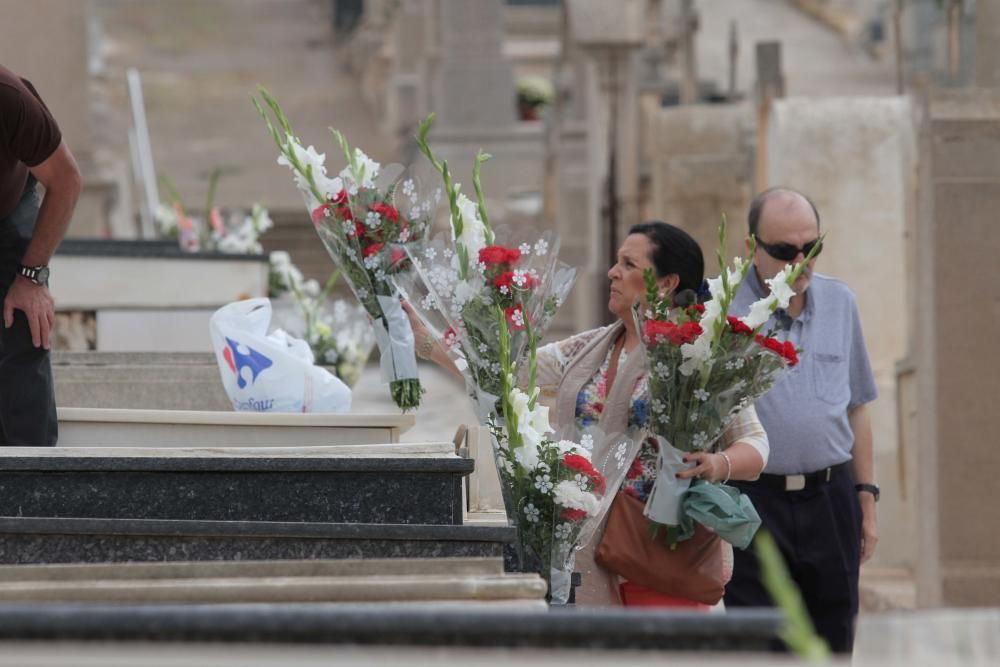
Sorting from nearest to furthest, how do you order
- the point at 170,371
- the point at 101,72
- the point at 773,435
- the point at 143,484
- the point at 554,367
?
the point at 143,484 → the point at 554,367 → the point at 773,435 → the point at 170,371 → the point at 101,72

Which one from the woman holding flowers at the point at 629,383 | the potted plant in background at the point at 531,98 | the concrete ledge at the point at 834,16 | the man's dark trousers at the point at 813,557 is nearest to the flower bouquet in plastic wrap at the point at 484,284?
the woman holding flowers at the point at 629,383

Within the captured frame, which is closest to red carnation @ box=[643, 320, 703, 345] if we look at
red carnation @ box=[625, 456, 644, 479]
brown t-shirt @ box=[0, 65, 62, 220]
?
red carnation @ box=[625, 456, 644, 479]

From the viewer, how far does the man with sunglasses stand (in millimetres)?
6191

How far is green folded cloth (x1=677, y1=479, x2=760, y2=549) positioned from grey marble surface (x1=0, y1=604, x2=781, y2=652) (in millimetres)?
2166

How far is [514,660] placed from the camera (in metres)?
2.86

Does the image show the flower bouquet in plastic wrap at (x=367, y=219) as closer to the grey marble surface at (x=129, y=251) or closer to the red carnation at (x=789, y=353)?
the red carnation at (x=789, y=353)

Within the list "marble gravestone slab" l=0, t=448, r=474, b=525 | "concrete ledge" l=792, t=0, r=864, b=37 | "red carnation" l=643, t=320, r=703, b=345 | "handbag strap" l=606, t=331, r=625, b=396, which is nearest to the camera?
"marble gravestone slab" l=0, t=448, r=474, b=525

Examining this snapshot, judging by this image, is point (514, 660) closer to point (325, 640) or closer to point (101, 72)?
point (325, 640)

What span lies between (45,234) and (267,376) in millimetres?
854

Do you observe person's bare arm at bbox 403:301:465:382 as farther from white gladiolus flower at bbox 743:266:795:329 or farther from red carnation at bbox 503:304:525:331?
white gladiolus flower at bbox 743:266:795:329

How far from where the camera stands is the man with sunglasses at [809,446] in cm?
619

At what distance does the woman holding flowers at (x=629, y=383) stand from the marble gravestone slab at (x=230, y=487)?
818 millimetres

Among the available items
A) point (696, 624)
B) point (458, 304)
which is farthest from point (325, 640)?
point (458, 304)

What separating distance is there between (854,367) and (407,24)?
26.3 metres
